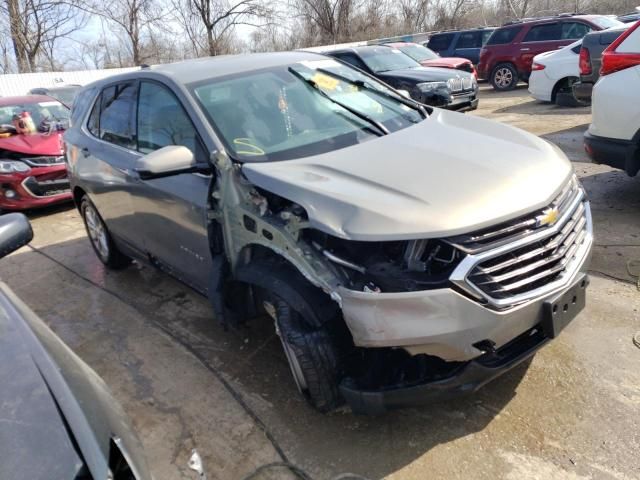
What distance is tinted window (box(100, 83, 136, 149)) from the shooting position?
381 cm

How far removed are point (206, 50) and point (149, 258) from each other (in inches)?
1138

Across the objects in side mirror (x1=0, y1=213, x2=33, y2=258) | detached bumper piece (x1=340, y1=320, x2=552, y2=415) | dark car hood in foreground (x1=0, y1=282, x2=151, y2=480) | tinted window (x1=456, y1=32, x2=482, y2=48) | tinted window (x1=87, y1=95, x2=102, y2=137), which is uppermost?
tinted window (x1=456, y1=32, x2=482, y2=48)

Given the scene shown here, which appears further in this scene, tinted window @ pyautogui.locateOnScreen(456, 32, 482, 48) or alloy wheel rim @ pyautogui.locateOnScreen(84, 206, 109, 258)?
tinted window @ pyautogui.locateOnScreen(456, 32, 482, 48)

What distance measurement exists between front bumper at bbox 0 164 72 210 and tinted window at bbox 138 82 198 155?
4005 mm

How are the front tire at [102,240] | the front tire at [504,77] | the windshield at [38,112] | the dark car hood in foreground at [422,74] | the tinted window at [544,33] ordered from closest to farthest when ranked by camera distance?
the front tire at [102,240] < the windshield at [38,112] < the dark car hood in foreground at [422,74] < the tinted window at [544,33] < the front tire at [504,77]

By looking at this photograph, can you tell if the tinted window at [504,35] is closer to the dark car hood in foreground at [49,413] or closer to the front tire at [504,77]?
the front tire at [504,77]

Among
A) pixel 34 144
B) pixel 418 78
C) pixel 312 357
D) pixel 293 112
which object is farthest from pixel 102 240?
pixel 418 78

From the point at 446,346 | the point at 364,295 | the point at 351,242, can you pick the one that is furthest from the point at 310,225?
the point at 446,346

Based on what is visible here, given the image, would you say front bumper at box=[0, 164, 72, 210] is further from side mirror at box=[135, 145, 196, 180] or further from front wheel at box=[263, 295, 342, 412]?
front wheel at box=[263, 295, 342, 412]

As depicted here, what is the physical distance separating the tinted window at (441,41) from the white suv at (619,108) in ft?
48.5

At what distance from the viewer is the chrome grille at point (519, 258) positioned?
2.09 meters

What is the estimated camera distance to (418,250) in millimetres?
2174

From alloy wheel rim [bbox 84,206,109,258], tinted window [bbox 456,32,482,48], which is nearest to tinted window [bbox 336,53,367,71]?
alloy wheel rim [bbox 84,206,109,258]

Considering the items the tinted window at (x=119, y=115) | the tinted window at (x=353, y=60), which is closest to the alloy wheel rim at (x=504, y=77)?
the tinted window at (x=353, y=60)
